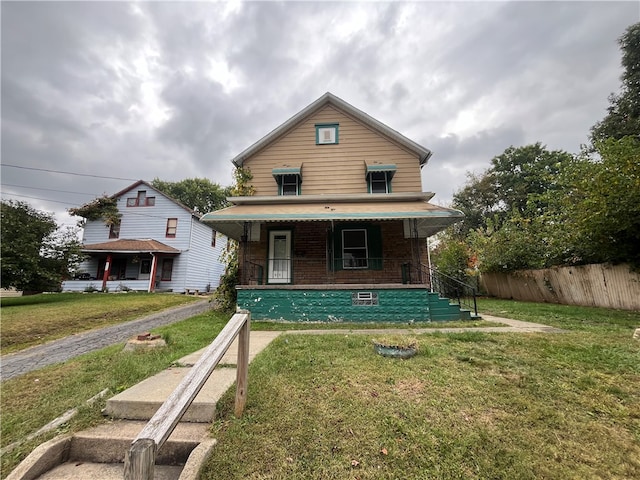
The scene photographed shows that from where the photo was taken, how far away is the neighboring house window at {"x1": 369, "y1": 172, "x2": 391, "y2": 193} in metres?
11.0

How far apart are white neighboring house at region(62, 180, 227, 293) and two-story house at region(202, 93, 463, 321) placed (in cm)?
1133

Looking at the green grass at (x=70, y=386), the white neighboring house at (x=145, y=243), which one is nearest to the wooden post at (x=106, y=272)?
the white neighboring house at (x=145, y=243)

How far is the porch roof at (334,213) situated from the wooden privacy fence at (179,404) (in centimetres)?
559

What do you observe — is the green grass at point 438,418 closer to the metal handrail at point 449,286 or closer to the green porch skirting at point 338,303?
the green porch skirting at point 338,303

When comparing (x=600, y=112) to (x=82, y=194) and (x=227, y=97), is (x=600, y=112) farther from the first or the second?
(x=82, y=194)

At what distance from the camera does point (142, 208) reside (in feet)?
66.5

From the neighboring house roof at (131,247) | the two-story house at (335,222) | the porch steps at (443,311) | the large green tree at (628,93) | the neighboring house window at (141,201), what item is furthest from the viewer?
the neighboring house window at (141,201)

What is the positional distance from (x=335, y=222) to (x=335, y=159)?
3226 mm

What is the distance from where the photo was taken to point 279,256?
10.2 meters

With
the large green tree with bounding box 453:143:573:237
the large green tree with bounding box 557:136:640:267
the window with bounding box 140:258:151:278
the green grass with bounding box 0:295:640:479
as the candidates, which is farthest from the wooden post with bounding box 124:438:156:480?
the large green tree with bounding box 453:143:573:237

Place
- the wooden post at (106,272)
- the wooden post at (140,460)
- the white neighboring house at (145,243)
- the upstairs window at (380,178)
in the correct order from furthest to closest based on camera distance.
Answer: the white neighboring house at (145,243) → the wooden post at (106,272) → the upstairs window at (380,178) → the wooden post at (140,460)

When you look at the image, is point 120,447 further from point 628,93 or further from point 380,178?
point 628,93

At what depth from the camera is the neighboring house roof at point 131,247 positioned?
17.9m

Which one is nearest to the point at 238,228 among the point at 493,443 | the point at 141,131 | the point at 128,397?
the point at 128,397
